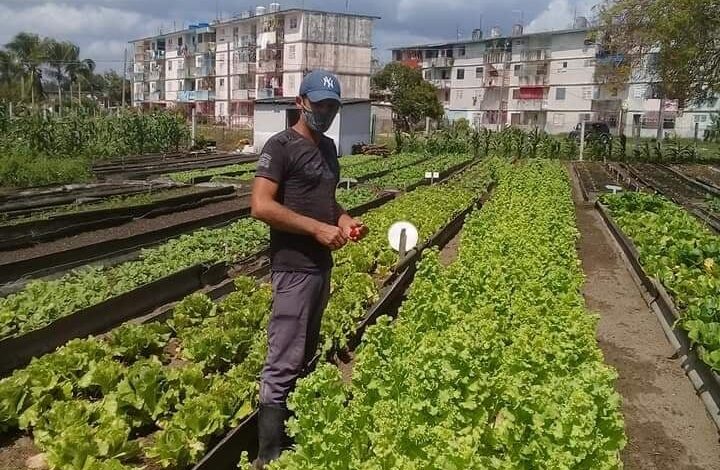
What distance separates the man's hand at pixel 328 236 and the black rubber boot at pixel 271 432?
96 cm

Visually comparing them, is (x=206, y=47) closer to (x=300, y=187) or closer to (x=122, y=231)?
(x=122, y=231)

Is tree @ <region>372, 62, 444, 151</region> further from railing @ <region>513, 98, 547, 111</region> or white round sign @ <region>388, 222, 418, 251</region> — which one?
white round sign @ <region>388, 222, 418, 251</region>

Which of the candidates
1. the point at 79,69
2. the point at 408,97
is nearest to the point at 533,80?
the point at 408,97

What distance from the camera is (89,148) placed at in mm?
25047

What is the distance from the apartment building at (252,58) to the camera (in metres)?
61.3

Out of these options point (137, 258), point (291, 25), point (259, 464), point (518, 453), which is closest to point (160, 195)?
point (137, 258)

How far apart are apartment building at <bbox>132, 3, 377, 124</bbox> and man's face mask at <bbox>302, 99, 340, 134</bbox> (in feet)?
187

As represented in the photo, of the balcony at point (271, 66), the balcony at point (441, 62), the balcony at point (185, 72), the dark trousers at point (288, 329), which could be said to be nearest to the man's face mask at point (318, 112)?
the dark trousers at point (288, 329)

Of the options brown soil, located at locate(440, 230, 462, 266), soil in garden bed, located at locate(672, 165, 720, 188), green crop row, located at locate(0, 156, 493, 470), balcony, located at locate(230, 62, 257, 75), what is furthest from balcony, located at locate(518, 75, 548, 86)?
green crop row, located at locate(0, 156, 493, 470)

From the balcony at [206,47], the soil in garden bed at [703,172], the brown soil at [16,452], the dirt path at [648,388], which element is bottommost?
the dirt path at [648,388]

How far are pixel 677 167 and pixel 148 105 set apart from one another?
71.4 metres

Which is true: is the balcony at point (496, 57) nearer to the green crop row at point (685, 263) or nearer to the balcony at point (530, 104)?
the balcony at point (530, 104)

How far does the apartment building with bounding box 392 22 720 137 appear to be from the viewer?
59562 millimetres

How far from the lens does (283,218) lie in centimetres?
345
